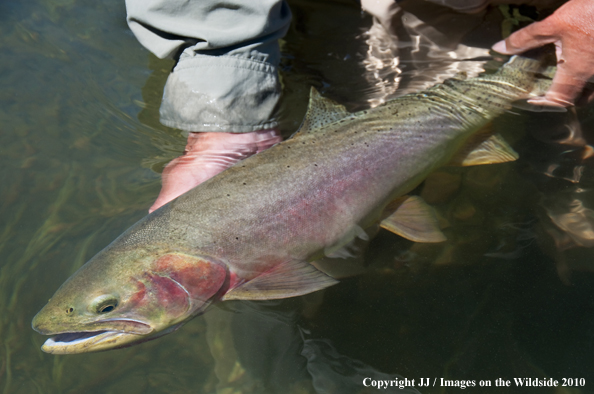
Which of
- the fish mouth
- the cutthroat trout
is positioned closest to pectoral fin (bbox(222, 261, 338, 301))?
the cutthroat trout

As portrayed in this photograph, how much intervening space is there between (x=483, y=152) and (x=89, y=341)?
2.35 m

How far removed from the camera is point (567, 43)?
280cm

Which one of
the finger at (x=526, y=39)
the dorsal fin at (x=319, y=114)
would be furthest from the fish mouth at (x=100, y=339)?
the finger at (x=526, y=39)

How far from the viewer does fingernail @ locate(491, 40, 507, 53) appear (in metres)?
3.27

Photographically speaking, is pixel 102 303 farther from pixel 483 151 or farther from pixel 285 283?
pixel 483 151

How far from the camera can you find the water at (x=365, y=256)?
2518 mm

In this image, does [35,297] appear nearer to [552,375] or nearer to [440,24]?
[552,375]

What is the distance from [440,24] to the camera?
3.24 meters

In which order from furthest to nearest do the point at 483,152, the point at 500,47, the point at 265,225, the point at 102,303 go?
the point at 500,47, the point at 483,152, the point at 265,225, the point at 102,303

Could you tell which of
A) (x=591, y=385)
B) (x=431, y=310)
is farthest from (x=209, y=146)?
(x=591, y=385)

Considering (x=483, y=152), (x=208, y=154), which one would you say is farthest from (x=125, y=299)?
(x=483, y=152)

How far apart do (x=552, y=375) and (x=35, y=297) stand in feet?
9.64

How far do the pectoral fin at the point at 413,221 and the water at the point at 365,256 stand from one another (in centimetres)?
45

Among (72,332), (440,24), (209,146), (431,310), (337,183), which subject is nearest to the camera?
(72,332)
